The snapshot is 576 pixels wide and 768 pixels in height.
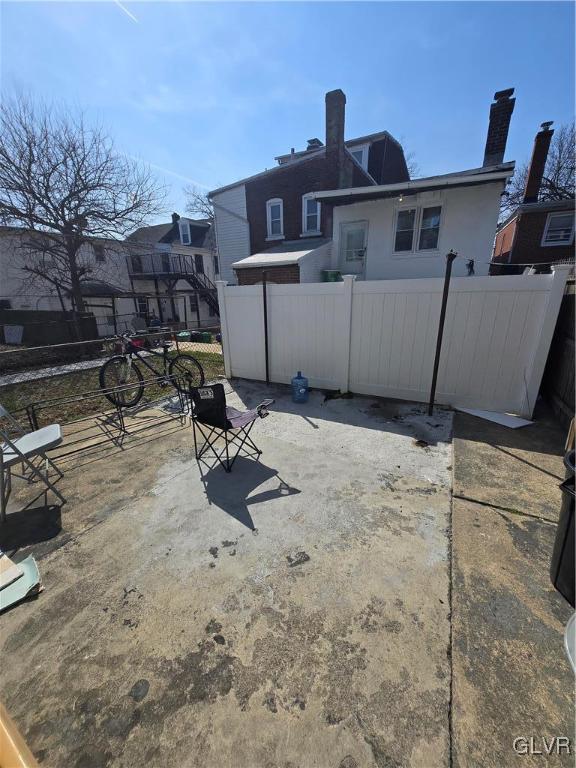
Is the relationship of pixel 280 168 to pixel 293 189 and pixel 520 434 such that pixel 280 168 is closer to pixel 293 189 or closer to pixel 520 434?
pixel 293 189

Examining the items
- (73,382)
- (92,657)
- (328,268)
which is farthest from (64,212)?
(92,657)

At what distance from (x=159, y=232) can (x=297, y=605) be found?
2697 centimetres

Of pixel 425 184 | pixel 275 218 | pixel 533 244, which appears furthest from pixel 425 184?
pixel 533 244

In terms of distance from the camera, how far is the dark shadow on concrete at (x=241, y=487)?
2.75 m

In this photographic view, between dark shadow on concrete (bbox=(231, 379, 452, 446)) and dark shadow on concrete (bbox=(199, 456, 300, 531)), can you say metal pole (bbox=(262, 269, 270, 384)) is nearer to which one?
dark shadow on concrete (bbox=(231, 379, 452, 446))

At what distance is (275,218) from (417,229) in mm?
6464

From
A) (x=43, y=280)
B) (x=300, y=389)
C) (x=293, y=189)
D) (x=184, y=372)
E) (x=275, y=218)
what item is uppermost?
(x=293, y=189)

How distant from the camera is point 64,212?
10930 mm

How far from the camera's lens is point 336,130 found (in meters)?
Answer: 10.1

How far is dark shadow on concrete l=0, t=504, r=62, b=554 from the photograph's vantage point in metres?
2.42

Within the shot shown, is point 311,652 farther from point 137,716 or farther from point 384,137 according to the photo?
point 384,137

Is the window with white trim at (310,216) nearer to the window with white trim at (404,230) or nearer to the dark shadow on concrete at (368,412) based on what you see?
the window with white trim at (404,230)

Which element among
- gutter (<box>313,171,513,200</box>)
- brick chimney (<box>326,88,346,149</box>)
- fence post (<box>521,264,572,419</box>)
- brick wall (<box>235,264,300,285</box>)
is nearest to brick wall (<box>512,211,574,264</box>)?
gutter (<box>313,171,513,200</box>)

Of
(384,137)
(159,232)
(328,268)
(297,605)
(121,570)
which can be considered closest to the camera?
(297,605)
